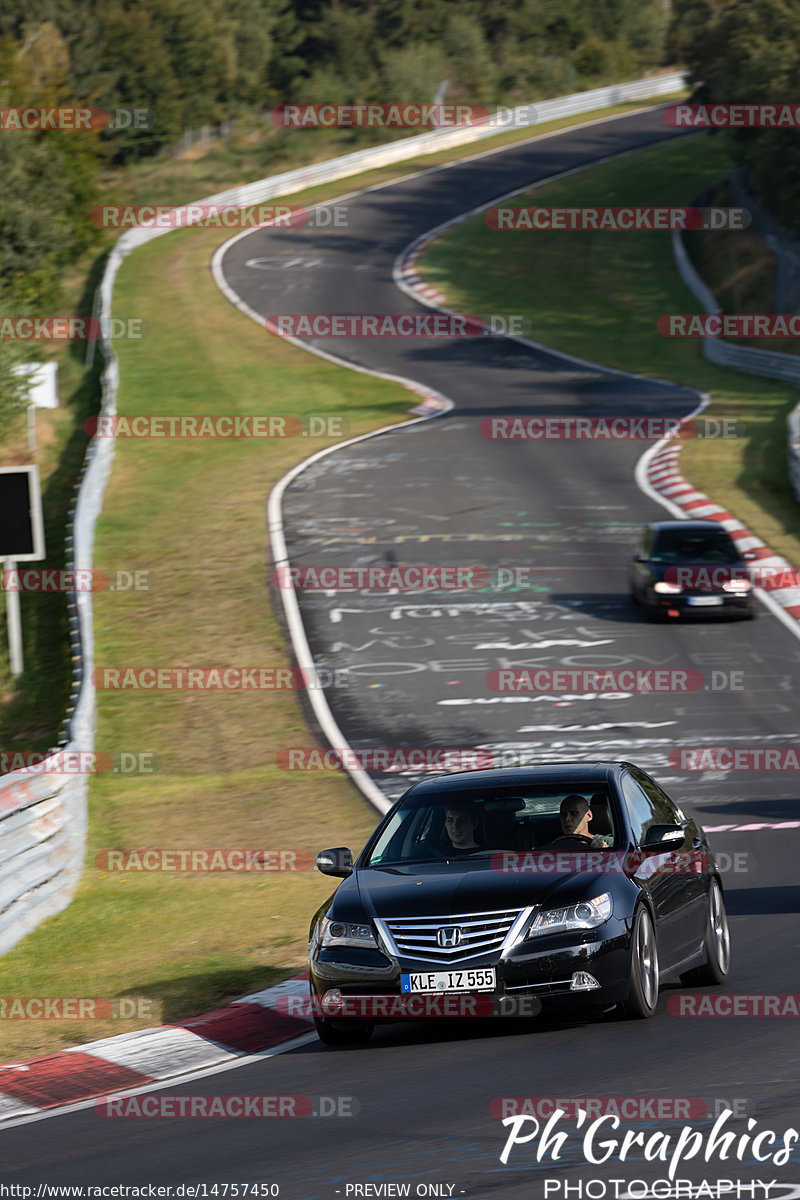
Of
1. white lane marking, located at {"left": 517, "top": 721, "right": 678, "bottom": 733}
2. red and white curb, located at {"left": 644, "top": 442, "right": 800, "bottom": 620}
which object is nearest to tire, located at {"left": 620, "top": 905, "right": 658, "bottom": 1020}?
white lane marking, located at {"left": 517, "top": 721, "right": 678, "bottom": 733}

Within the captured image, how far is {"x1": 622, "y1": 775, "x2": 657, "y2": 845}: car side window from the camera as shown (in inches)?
404

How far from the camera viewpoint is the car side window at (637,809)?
10.3 m

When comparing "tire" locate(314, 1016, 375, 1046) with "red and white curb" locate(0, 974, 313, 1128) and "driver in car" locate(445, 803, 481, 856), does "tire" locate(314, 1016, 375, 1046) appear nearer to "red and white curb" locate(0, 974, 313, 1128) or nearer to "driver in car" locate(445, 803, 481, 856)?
"red and white curb" locate(0, 974, 313, 1128)

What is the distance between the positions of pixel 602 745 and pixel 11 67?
50.7 m

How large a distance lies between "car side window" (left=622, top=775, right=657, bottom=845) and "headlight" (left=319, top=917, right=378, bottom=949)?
1.78 metres

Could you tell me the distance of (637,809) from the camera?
10531 mm

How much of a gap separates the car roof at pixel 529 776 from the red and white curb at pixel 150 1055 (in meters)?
1.60

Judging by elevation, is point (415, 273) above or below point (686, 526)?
below

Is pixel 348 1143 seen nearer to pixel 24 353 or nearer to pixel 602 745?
pixel 602 745

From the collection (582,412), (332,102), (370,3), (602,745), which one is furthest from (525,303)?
(370,3)

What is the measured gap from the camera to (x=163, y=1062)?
372 inches

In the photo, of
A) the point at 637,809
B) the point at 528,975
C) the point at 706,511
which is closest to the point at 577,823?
the point at 637,809

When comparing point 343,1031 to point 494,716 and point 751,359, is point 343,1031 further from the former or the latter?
point 751,359

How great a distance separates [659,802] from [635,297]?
4619 centimetres
